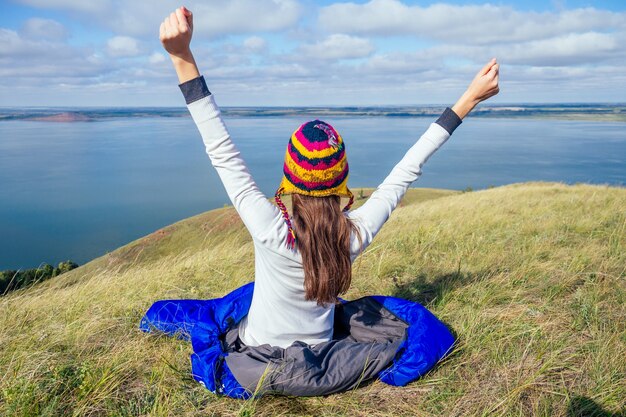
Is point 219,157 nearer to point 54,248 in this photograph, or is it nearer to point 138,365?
point 138,365

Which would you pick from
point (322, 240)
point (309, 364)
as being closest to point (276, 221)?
point (322, 240)

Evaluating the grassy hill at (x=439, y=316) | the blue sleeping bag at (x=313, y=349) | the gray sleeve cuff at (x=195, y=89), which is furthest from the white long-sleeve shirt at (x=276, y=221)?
the grassy hill at (x=439, y=316)

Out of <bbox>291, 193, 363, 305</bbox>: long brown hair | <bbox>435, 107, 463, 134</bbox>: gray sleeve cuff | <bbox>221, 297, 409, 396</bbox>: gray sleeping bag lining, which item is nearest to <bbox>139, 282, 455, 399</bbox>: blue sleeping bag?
<bbox>221, 297, 409, 396</bbox>: gray sleeping bag lining

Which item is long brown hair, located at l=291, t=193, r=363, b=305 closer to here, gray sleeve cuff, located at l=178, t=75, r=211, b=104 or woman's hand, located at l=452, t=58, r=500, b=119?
gray sleeve cuff, located at l=178, t=75, r=211, b=104

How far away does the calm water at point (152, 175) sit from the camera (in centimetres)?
6391

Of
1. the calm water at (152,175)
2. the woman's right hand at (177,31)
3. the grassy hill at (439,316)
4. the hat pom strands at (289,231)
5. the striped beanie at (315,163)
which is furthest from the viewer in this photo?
the calm water at (152,175)

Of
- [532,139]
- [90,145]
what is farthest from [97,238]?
[532,139]

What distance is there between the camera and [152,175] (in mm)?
98750

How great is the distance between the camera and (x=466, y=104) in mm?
2305

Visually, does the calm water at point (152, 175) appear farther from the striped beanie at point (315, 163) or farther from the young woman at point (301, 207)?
the striped beanie at point (315, 163)

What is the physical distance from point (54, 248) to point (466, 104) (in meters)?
65.4

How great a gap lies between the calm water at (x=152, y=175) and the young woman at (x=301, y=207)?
49.5 m

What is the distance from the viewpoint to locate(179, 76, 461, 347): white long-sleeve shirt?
6.01 feet

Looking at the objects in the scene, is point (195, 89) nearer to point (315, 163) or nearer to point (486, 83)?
point (315, 163)
